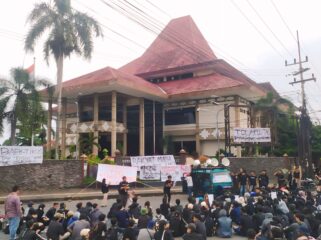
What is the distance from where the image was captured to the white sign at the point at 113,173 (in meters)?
19.0

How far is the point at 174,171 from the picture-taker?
2273cm

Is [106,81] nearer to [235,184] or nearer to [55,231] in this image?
[235,184]

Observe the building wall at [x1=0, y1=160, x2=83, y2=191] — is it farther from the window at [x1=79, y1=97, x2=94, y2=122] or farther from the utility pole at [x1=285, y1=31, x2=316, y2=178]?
the utility pole at [x1=285, y1=31, x2=316, y2=178]

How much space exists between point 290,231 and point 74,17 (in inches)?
855

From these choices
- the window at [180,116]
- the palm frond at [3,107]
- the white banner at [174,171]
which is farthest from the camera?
the window at [180,116]

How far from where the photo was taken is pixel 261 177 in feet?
65.9

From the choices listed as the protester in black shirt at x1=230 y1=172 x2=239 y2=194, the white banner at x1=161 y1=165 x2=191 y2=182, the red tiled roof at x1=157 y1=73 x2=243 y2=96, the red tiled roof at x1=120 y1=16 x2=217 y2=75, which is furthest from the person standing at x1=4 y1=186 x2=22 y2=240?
the red tiled roof at x1=120 y1=16 x2=217 y2=75

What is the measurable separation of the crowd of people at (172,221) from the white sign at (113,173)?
699cm

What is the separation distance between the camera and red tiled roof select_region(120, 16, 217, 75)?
38500 millimetres

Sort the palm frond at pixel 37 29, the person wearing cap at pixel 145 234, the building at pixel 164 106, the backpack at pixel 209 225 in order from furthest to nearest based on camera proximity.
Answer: the building at pixel 164 106 < the palm frond at pixel 37 29 < the backpack at pixel 209 225 < the person wearing cap at pixel 145 234

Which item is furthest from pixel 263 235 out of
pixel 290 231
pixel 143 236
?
pixel 143 236

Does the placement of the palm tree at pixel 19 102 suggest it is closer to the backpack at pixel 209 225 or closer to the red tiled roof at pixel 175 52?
the backpack at pixel 209 225

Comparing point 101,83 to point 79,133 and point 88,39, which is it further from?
point 79,133

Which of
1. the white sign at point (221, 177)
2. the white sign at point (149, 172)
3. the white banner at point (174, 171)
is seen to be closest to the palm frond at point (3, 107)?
the white sign at point (149, 172)
